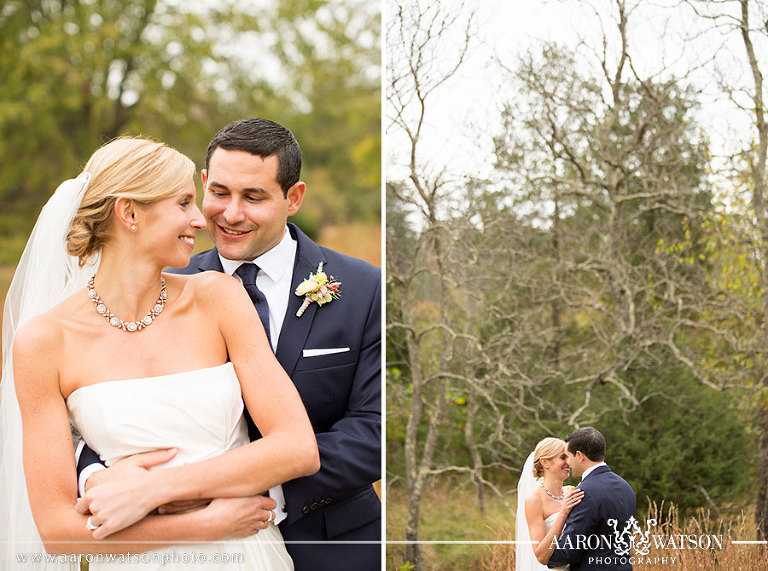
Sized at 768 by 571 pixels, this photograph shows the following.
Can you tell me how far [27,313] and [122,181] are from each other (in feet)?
1.64

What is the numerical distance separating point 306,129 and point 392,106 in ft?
16.5

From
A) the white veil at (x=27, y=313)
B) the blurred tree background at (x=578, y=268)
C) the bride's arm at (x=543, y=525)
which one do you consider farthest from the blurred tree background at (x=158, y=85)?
the bride's arm at (x=543, y=525)

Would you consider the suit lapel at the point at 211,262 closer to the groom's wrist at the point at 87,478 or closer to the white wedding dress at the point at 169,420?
the white wedding dress at the point at 169,420

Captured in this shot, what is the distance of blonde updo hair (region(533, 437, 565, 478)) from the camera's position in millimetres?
2652

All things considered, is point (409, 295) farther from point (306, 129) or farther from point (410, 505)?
point (306, 129)

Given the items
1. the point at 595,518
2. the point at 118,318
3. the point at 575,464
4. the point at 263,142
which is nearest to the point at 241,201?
the point at 263,142

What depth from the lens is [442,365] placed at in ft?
9.32

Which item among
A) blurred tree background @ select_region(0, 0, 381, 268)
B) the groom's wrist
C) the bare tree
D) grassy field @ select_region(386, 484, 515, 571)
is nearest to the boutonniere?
the groom's wrist

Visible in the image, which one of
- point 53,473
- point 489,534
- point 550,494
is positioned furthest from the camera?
point 489,534

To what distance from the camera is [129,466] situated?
1.92m

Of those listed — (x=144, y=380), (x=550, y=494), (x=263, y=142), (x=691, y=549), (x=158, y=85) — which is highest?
(x=158, y=85)

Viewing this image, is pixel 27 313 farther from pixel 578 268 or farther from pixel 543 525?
pixel 578 268

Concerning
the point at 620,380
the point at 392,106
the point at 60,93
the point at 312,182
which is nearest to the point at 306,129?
the point at 312,182

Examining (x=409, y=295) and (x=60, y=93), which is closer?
(x=409, y=295)
